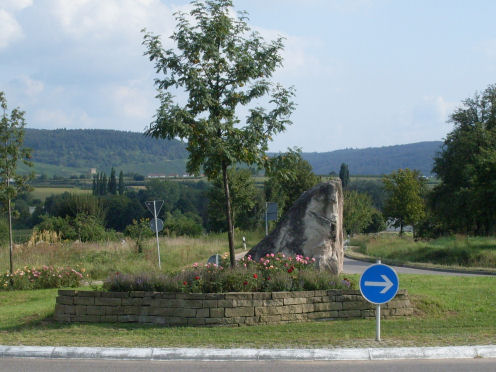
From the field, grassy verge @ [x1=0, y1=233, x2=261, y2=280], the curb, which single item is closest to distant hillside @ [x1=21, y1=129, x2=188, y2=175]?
the field

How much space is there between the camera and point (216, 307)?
32.8 feet

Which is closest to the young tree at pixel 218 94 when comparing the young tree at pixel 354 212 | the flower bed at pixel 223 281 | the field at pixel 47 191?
the flower bed at pixel 223 281

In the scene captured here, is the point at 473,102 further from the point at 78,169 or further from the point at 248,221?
the point at 78,169

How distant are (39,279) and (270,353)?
35.5 ft

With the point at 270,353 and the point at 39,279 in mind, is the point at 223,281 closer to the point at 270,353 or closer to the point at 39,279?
the point at 270,353

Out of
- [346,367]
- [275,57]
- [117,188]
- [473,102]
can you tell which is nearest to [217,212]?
[473,102]

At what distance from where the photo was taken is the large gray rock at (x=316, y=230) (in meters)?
14.6

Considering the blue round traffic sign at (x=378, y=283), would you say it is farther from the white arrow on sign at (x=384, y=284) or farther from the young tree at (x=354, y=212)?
the young tree at (x=354, y=212)

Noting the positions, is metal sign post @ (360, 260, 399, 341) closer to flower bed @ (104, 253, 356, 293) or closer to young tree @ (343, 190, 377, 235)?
flower bed @ (104, 253, 356, 293)

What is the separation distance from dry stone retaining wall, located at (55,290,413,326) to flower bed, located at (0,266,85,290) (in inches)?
269

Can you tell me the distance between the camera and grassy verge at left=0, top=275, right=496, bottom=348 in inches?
345

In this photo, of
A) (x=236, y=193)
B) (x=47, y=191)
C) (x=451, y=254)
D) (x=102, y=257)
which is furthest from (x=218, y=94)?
(x=47, y=191)

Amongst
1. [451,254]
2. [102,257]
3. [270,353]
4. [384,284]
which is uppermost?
[384,284]

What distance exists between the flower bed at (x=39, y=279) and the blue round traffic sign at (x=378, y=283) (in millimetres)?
10770
